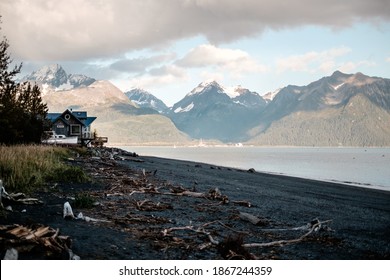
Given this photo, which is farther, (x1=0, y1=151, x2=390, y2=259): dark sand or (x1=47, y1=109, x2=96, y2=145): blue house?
(x1=47, y1=109, x2=96, y2=145): blue house

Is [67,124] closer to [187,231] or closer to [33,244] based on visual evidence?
[187,231]

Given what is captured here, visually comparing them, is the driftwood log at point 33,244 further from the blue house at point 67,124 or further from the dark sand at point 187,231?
the blue house at point 67,124

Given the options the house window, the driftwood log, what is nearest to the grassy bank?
the driftwood log

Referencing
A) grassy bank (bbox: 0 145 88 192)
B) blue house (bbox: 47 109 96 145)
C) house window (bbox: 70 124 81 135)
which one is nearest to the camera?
grassy bank (bbox: 0 145 88 192)

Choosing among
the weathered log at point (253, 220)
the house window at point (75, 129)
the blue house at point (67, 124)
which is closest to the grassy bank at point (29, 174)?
the weathered log at point (253, 220)

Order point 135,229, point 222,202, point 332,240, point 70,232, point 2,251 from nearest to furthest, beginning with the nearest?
point 2,251 → point 70,232 → point 135,229 → point 332,240 → point 222,202

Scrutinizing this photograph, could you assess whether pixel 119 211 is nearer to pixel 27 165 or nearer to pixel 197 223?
pixel 197 223

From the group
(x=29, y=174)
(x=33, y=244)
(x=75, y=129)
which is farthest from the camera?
(x=75, y=129)

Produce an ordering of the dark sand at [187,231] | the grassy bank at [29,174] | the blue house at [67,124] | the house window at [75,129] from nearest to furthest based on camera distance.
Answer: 1. the dark sand at [187,231]
2. the grassy bank at [29,174]
3. the blue house at [67,124]
4. the house window at [75,129]

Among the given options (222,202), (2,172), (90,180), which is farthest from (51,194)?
(222,202)

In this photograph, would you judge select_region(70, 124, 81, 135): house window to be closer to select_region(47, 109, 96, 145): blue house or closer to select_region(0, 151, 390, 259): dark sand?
select_region(47, 109, 96, 145): blue house

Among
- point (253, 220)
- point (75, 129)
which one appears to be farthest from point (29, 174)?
point (75, 129)
